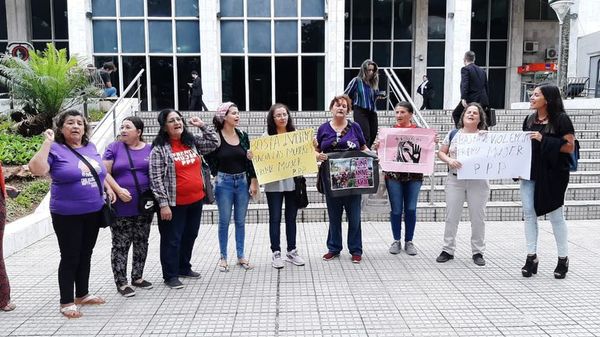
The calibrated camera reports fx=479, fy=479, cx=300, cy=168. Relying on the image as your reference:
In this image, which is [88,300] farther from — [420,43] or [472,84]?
[420,43]

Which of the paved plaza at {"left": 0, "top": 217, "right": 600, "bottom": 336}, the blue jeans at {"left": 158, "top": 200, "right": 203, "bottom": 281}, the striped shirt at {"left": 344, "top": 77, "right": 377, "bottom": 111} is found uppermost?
the striped shirt at {"left": 344, "top": 77, "right": 377, "bottom": 111}

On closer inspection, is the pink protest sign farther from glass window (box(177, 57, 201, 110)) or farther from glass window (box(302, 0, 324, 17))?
glass window (box(177, 57, 201, 110))

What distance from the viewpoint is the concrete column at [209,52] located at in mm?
18953

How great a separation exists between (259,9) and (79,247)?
56.0 ft

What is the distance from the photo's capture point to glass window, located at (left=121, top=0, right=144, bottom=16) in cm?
1947

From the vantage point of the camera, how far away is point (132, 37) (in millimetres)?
19734

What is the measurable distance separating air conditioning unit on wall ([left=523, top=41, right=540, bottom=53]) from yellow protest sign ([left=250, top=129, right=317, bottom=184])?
24263 millimetres

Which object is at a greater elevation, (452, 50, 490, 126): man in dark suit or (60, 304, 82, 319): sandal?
(452, 50, 490, 126): man in dark suit

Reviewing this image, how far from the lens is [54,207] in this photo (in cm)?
416

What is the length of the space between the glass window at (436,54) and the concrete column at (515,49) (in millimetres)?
3931

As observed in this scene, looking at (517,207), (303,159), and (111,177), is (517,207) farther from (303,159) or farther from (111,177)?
(111,177)

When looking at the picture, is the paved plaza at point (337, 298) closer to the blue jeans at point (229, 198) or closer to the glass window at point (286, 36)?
the blue jeans at point (229, 198)

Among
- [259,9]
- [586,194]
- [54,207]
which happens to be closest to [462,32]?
[259,9]

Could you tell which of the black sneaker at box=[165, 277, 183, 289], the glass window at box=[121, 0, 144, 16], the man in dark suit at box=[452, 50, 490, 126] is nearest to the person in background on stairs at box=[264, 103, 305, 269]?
the black sneaker at box=[165, 277, 183, 289]
